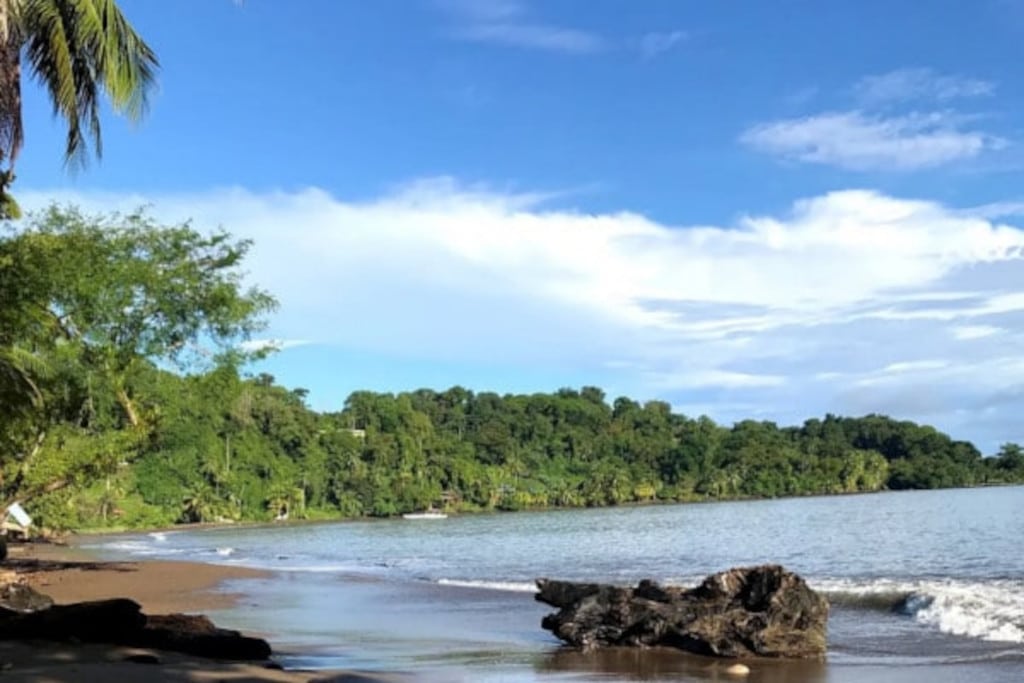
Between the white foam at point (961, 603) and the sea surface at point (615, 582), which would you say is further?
the white foam at point (961, 603)

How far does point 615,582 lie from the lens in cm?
2741

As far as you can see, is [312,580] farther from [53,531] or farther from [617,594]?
[53,531]

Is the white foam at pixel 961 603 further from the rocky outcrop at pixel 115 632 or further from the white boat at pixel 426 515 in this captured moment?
the white boat at pixel 426 515

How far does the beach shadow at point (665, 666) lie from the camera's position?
38.0ft

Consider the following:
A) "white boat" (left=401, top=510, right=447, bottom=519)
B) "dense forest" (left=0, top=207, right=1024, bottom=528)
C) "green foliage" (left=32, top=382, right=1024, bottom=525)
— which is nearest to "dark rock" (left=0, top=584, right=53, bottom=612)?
"dense forest" (left=0, top=207, right=1024, bottom=528)

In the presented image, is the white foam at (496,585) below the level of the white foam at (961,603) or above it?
below

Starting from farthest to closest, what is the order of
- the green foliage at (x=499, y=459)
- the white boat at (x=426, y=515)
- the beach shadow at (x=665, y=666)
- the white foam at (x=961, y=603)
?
1. the white boat at (x=426, y=515)
2. the green foliage at (x=499, y=459)
3. the white foam at (x=961, y=603)
4. the beach shadow at (x=665, y=666)

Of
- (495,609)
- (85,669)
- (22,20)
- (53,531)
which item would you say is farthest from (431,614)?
(53,531)

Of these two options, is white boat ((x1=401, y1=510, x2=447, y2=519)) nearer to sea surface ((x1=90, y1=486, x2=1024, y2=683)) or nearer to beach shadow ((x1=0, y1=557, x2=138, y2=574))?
sea surface ((x1=90, y1=486, x2=1024, y2=683))

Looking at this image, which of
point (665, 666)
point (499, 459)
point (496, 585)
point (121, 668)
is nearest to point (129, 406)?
point (496, 585)

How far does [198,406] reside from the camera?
77.4 feet

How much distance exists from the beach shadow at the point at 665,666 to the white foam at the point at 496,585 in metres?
11.6

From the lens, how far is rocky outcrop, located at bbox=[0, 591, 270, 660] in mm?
10227

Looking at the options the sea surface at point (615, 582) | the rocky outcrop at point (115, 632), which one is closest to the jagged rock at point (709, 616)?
the sea surface at point (615, 582)
